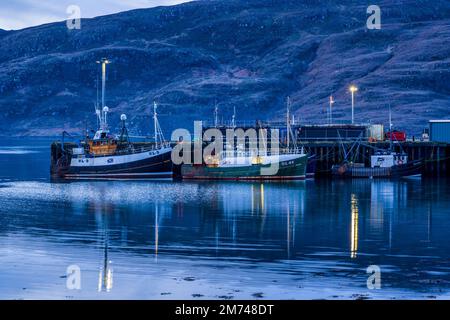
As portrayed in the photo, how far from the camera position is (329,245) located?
44.9m

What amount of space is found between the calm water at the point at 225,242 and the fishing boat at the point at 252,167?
10.1 m

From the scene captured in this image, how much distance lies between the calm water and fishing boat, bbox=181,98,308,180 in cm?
1012

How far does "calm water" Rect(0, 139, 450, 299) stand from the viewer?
3384 centimetres

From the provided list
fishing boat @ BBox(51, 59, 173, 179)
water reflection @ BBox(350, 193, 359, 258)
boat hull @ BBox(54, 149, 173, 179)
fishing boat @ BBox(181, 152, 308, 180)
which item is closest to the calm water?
water reflection @ BBox(350, 193, 359, 258)

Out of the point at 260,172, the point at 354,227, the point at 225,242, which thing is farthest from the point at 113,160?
the point at 225,242

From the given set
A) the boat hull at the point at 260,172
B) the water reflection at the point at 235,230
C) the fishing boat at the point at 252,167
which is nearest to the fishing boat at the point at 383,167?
the fishing boat at the point at 252,167

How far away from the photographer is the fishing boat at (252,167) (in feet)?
299

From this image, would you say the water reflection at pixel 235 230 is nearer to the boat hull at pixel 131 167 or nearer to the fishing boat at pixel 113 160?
the boat hull at pixel 131 167

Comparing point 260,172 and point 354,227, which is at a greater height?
point 260,172

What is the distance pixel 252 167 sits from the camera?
91.2 metres

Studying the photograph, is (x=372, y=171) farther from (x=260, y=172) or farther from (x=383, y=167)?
(x=260, y=172)

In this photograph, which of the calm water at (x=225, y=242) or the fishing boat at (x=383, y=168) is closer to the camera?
the calm water at (x=225, y=242)

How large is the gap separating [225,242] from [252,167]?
4538 cm
